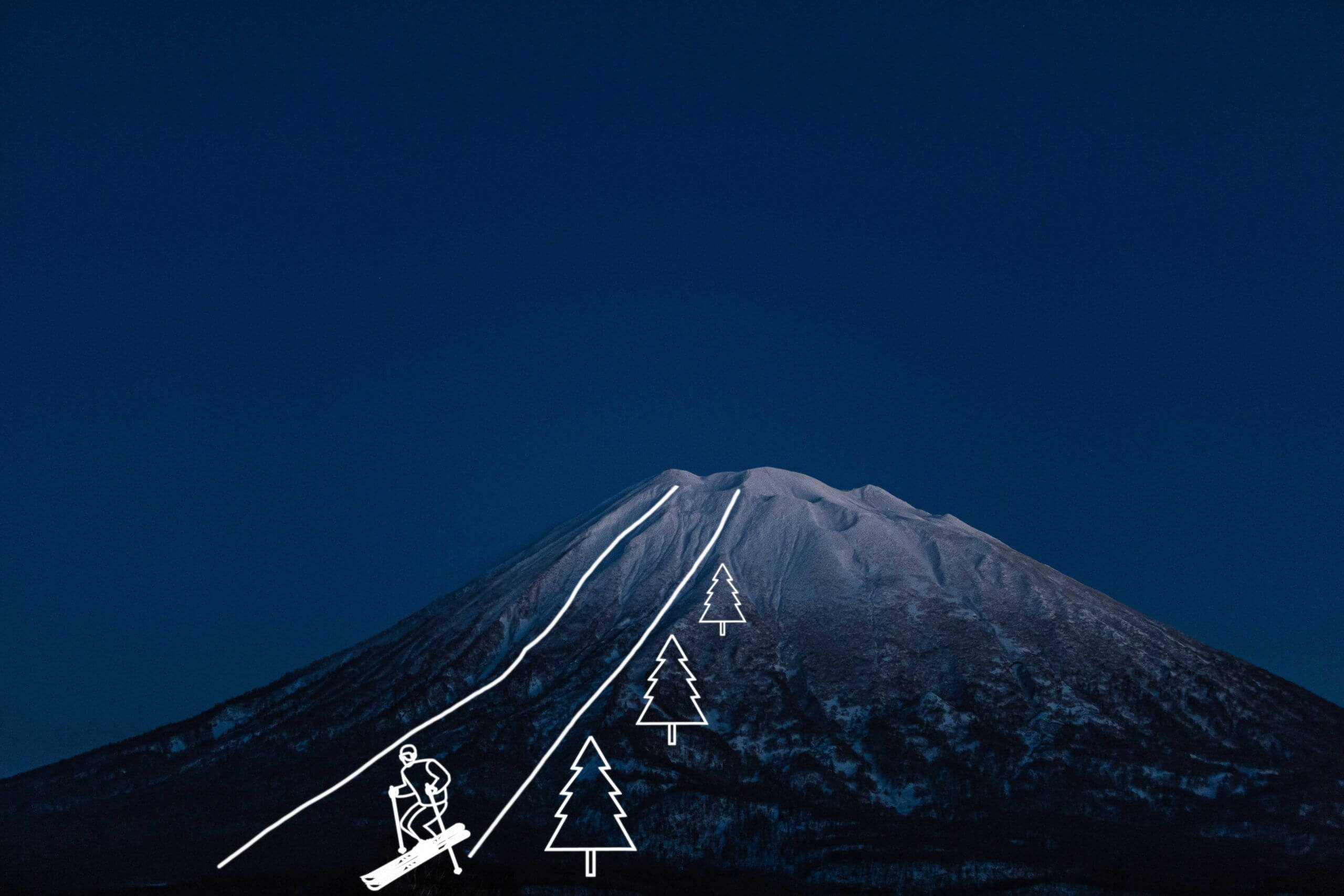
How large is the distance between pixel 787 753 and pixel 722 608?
3226 centimetres

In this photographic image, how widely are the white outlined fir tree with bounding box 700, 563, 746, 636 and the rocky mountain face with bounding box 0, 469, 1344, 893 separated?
1.57 meters

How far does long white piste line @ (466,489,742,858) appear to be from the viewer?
13809 cm

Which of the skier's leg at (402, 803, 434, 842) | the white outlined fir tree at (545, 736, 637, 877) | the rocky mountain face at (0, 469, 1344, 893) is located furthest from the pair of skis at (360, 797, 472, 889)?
the white outlined fir tree at (545, 736, 637, 877)

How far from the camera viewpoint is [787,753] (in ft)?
509

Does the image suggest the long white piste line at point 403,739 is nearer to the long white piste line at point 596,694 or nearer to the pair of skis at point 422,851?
the long white piste line at point 596,694

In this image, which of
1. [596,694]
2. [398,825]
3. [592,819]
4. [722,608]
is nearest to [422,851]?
[398,825]

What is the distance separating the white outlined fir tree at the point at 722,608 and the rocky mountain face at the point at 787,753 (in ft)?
5.15

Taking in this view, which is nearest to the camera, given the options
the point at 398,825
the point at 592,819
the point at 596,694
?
the point at 398,825

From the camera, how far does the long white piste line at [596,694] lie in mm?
138087

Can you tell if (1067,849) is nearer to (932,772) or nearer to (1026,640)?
(932,772)

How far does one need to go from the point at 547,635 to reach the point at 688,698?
76.7 ft

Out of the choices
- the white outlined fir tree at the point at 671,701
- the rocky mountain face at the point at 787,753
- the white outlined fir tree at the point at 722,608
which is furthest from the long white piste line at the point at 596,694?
the white outlined fir tree at the point at 722,608

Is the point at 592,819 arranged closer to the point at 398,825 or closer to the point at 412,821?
the point at 412,821

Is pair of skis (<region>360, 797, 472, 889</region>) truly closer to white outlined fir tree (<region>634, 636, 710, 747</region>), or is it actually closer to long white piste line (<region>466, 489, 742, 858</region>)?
long white piste line (<region>466, 489, 742, 858</region>)
